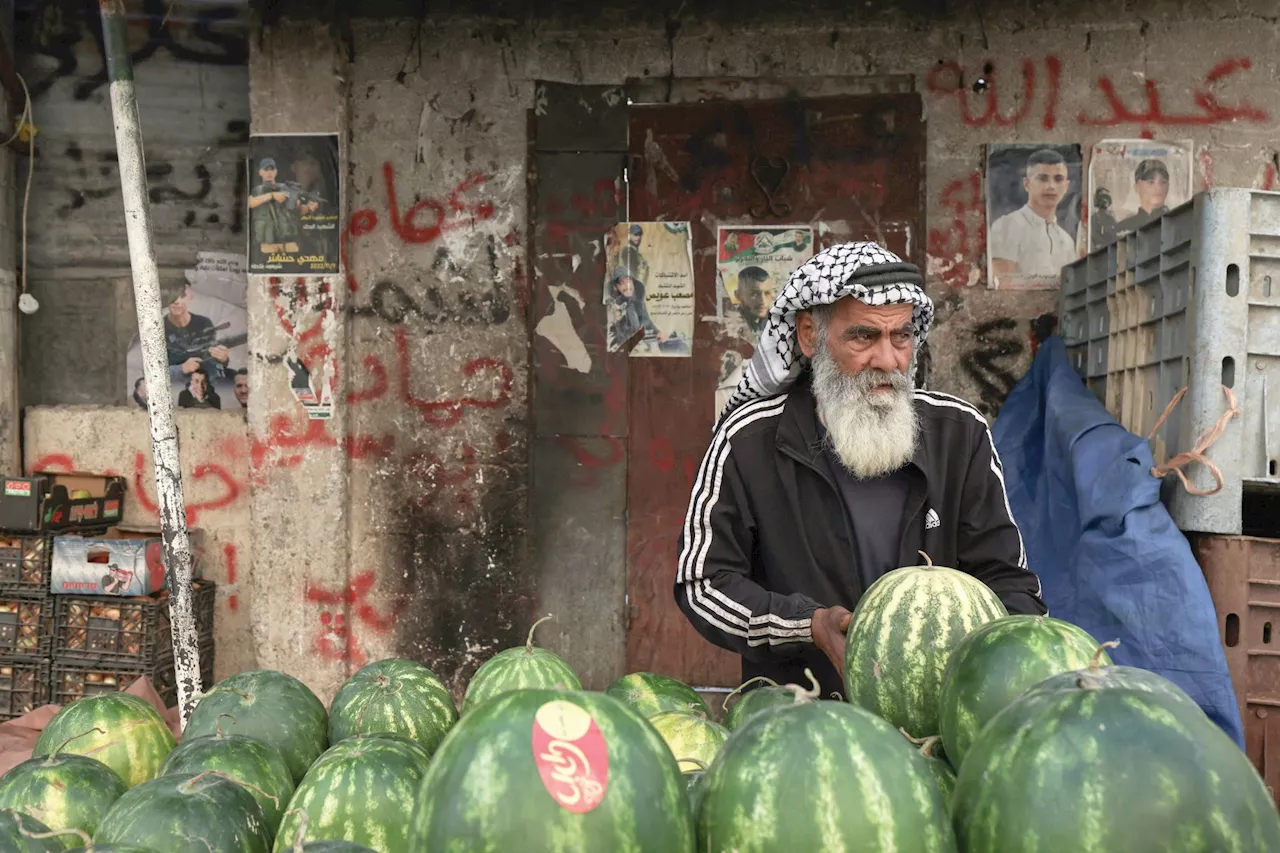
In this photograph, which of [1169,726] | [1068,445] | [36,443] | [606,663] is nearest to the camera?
[1169,726]

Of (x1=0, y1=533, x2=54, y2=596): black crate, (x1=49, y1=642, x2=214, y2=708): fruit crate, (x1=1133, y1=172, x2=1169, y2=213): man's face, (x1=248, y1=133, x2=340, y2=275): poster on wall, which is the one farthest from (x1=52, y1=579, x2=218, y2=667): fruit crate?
(x1=1133, y1=172, x2=1169, y2=213): man's face

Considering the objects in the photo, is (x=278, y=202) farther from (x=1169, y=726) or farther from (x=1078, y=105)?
(x=1169, y=726)

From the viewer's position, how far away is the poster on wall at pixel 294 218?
18.1 feet

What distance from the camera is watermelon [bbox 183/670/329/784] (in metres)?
2.01

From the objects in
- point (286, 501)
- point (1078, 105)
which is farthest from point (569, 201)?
point (1078, 105)

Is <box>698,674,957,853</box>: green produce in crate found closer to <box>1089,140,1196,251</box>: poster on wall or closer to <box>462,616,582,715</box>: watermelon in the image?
<box>462,616,582,715</box>: watermelon

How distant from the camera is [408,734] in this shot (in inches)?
80.4

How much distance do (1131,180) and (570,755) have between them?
514 cm

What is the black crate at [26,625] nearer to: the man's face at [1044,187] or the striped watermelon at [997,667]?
the striped watermelon at [997,667]

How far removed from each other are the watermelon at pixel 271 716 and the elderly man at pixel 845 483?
1.07 meters

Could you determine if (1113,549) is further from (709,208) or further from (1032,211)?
(709,208)

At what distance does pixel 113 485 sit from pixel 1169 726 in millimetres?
5898

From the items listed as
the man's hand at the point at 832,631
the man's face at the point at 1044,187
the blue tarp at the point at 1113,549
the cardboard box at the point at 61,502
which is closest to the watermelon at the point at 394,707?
the man's hand at the point at 832,631

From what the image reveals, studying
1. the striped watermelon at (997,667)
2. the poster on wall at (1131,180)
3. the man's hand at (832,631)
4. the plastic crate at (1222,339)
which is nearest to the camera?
the striped watermelon at (997,667)
